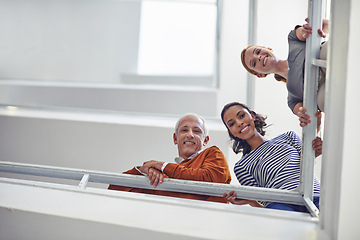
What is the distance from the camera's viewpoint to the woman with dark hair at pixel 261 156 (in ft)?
7.83

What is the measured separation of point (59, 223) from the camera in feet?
6.12

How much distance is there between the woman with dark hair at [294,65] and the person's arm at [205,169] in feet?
1.62

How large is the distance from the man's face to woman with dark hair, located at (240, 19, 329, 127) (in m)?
0.48

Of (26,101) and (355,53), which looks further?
(26,101)

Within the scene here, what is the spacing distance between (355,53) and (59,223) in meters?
1.28

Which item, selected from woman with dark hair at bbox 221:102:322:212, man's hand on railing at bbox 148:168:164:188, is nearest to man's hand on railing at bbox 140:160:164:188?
man's hand on railing at bbox 148:168:164:188

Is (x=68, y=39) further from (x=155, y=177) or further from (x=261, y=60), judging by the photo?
(x=155, y=177)

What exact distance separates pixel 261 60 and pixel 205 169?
0.73 meters

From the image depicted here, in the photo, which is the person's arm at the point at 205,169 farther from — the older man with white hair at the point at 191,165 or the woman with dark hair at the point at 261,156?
the woman with dark hair at the point at 261,156

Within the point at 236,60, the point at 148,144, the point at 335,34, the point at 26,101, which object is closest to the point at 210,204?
the point at 335,34

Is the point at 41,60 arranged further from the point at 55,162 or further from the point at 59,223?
the point at 59,223

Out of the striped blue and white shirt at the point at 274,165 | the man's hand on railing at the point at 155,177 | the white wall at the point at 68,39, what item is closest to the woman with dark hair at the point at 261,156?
the striped blue and white shirt at the point at 274,165

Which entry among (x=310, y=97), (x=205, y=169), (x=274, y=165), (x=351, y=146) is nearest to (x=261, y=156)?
(x=274, y=165)

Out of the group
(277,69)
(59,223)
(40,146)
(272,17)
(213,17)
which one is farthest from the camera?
(213,17)
